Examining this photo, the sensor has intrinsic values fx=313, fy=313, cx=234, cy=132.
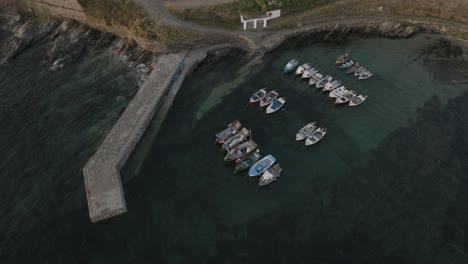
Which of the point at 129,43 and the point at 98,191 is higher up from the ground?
the point at 129,43

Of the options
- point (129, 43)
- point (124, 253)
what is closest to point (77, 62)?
point (129, 43)

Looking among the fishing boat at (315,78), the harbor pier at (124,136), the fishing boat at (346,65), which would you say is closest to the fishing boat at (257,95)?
the fishing boat at (315,78)

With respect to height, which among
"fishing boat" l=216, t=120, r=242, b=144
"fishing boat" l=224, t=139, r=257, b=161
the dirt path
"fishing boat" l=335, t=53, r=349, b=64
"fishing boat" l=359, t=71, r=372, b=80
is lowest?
"fishing boat" l=224, t=139, r=257, b=161

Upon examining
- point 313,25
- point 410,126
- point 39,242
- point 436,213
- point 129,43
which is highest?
point 129,43

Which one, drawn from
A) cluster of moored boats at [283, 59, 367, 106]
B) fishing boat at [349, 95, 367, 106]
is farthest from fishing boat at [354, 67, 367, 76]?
fishing boat at [349, 95, 367, 106]

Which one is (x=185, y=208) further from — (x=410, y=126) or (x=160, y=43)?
(x=410, y=126)

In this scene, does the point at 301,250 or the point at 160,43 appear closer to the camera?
the point at 301,250

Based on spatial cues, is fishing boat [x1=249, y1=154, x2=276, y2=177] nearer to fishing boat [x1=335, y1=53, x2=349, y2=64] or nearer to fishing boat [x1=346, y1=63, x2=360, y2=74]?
fishing boat [x1=346, y1=63, x2=360, y2=74]
